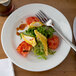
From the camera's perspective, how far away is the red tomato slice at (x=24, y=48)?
83 centimetres

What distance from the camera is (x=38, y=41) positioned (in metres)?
0.85

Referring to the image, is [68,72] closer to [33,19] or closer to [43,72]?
[43,72]

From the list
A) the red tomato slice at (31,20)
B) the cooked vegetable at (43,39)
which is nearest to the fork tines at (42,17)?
Answer: the red tomato slice at (31,20)

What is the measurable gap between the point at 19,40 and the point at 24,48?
81mm

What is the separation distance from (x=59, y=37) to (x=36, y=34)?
0.17 metres

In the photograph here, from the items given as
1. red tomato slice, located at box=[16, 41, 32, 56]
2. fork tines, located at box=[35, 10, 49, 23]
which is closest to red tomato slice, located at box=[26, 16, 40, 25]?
fork tines, located at box=[35, 10, 49, 23]

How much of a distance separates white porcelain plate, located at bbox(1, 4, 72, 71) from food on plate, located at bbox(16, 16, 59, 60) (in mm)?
30

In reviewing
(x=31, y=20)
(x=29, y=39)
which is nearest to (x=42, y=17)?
(x=31, y=20)

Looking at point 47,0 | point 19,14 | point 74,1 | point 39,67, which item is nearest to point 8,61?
point 39,67

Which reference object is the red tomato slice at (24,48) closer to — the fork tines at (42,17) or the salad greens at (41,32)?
the salad greens at (41,32)

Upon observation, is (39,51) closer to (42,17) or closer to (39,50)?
(39,50)

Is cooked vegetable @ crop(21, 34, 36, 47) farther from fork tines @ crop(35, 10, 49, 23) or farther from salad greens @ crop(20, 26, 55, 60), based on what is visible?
fork tines @ crop(35, 10, 49, 23)

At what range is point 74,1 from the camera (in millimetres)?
1018

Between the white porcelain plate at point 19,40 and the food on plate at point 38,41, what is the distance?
0.03 meters
